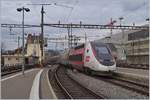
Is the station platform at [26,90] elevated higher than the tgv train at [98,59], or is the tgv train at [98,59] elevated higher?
the tgv train at [98,59]

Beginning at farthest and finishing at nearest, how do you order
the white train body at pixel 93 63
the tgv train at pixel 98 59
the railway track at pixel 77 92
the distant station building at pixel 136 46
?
the distant station building at pixel 136 46 < the tgv train at pixel 98 59 < the white train body at pixel 93 63 < the railway track at pixel 77 92

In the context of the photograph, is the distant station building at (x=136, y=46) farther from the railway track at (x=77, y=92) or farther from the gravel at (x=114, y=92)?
the railway track at (x=77, y=92)

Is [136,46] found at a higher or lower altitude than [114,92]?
higher

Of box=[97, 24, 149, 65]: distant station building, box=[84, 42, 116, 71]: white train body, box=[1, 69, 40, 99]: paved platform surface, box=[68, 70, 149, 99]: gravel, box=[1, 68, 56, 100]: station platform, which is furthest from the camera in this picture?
box=[97, 24, 149, 65]: distant station building

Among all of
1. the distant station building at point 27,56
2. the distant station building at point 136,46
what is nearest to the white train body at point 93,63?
the distant station building at point 27,56

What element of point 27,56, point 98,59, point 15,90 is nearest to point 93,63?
point 98,59

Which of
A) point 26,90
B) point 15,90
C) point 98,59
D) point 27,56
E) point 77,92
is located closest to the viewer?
point 15,90

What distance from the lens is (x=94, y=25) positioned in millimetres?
54688

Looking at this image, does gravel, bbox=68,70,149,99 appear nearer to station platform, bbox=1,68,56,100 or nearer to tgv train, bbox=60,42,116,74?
station platform, bbox=1,68,56,100

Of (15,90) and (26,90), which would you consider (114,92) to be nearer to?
(26,90)

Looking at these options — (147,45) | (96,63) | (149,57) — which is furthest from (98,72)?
(147,45)

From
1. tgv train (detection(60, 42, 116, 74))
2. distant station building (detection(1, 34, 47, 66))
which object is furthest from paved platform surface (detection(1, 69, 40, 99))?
distant station building (detection(1, 34, 47, 66))

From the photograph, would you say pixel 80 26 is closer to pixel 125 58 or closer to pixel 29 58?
pixel 125 58

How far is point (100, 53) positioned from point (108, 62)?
115cm
